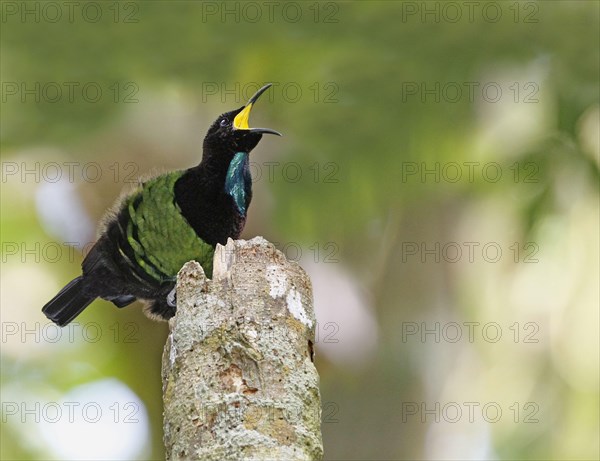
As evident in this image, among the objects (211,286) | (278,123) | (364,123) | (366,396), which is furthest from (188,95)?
(211,286)

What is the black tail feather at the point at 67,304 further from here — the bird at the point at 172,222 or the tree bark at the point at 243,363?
the tree bark at the point at 243,363

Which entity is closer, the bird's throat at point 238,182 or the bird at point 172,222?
the bird at point 172,222

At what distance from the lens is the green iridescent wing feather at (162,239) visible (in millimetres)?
4668

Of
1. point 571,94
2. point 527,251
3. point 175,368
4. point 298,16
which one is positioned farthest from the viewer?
point 527,251

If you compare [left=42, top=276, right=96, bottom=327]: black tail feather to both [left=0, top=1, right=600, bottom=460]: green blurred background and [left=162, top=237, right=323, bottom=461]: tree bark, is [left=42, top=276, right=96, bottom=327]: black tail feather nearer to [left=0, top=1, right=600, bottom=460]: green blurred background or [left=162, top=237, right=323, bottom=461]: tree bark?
[left=0, top=1, right=600, bottom=460]: green blurred background

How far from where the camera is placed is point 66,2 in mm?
5859

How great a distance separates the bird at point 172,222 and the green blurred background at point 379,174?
3.05 ft

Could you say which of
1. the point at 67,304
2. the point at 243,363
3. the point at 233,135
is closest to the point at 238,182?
the point at 233,135

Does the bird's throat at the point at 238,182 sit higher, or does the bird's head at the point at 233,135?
the bird's head at the point at 233,135

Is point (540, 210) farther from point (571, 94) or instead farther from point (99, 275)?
point (99, 275)

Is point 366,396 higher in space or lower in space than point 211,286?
lower

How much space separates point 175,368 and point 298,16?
355 centimetres

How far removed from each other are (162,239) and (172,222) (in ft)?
0.32

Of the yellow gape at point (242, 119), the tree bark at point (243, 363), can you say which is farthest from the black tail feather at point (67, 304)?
the tree bark at point (243, 363)
